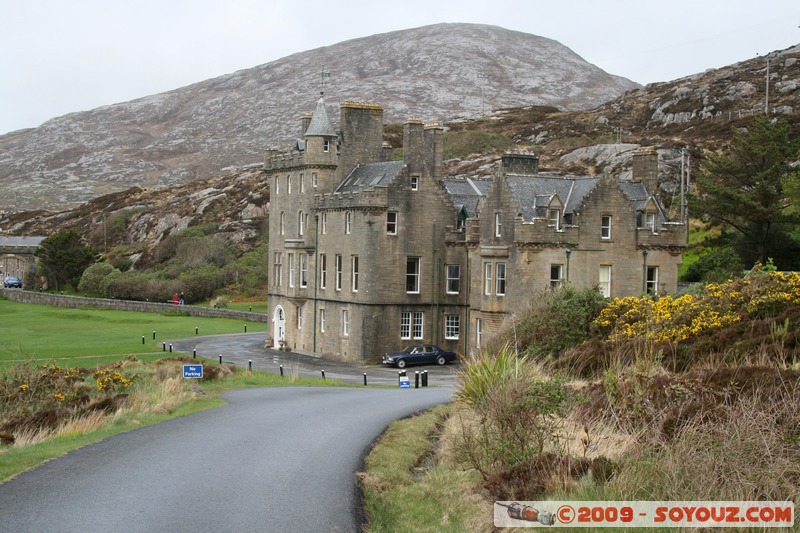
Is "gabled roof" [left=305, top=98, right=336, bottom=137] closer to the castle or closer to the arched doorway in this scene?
the castle

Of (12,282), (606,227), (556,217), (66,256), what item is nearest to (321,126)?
(556,217)

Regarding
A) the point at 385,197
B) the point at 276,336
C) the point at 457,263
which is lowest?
the point at 276,336

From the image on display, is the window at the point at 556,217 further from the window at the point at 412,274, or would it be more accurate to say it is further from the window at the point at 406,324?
the window at the point at 406,324

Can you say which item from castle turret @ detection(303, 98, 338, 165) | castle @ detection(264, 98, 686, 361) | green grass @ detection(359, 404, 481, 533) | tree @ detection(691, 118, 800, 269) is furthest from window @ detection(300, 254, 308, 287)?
green grass @ detection(359, 404, 481, 533)

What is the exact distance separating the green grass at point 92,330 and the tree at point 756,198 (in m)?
33.3

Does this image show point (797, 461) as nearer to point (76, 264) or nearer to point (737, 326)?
point (737, 326)

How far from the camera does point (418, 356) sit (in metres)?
52.6

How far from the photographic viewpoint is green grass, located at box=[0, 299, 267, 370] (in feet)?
171

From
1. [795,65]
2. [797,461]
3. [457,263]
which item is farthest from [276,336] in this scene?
[795,65]

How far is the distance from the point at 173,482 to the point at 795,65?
405 ft

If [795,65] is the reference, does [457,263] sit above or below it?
below

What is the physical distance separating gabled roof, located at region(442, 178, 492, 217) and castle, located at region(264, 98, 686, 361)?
12cm

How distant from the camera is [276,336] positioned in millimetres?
63250

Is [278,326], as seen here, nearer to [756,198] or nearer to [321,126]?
[321,126]
